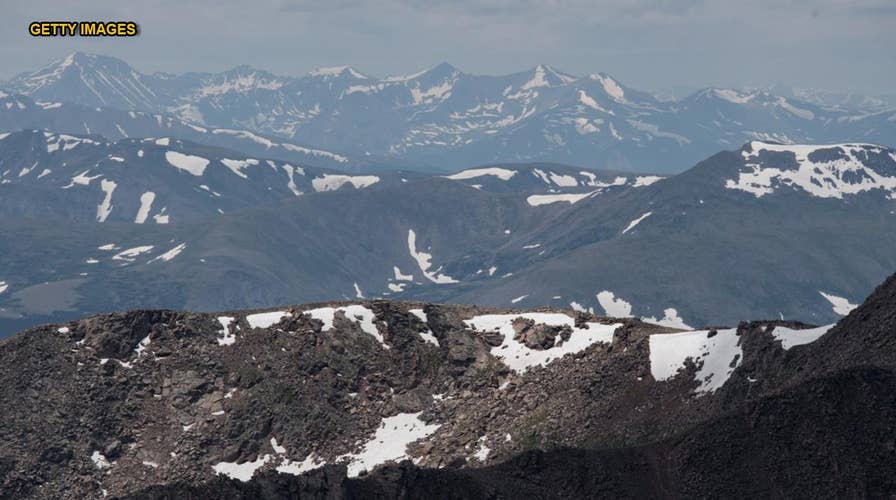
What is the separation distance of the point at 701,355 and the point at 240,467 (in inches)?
2314

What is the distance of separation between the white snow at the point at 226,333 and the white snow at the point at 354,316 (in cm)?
1073

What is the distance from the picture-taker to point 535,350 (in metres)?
154

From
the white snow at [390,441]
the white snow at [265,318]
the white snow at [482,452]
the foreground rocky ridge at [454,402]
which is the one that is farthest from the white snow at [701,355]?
the white snow at [265,318]

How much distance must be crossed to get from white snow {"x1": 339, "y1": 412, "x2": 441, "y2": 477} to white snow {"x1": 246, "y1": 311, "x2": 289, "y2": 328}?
23.5 meters

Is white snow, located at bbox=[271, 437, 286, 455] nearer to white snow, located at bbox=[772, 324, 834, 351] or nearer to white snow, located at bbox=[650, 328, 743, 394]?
white snow, located at bbox=[650, 328, 743, 394]

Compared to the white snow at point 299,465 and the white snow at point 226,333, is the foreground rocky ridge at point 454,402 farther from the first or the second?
the white snow at point 299,465

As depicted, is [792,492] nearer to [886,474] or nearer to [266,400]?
[886,474]

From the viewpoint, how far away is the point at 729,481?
103688 mm

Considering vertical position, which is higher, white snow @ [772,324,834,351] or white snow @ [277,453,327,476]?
white snow @ [772,324,834,351]

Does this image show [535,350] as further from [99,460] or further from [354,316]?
[99,460]

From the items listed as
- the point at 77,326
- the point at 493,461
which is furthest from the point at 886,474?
the point at 77,326

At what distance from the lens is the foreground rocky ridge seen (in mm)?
104125

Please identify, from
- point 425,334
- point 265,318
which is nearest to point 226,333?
point 265,318

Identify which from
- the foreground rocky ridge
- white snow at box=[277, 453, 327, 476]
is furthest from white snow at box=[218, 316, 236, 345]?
white snow at box=[277, 453, 327, 476]
